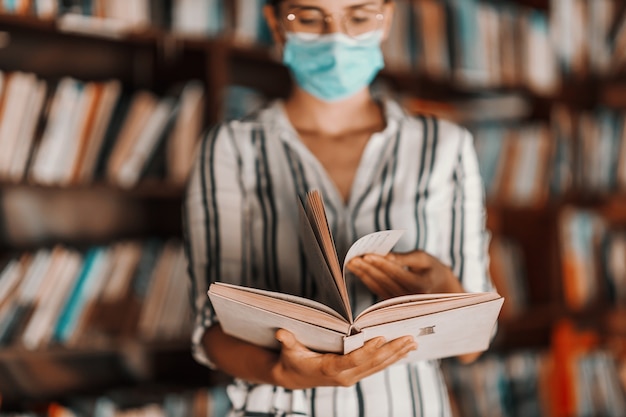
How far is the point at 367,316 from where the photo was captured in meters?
0.88

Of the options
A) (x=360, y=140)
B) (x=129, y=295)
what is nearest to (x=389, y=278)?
(x=360, y=140)

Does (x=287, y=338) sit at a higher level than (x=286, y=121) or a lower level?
lower

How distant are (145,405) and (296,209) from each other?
95 centimetres

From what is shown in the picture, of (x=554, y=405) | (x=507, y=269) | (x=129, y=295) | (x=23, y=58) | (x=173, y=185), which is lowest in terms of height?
(x=554, y=405)

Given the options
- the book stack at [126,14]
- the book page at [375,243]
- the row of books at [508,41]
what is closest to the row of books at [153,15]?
the book stack at [126,14]

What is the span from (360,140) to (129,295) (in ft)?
3.03

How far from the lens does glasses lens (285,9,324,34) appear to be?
3.81 ft

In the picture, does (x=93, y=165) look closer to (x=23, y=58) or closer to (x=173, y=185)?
(x=173, y=185)

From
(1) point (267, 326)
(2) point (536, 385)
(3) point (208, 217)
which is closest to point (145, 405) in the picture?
(3) point (208, 217)

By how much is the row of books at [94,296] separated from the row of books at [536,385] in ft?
3.12

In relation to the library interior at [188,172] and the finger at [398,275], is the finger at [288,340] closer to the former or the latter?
the finger at [398,275]

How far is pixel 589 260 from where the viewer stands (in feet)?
8.51

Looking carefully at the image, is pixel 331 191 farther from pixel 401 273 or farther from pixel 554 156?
pixel 554 156

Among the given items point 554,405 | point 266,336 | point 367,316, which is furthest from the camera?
point 554,405
